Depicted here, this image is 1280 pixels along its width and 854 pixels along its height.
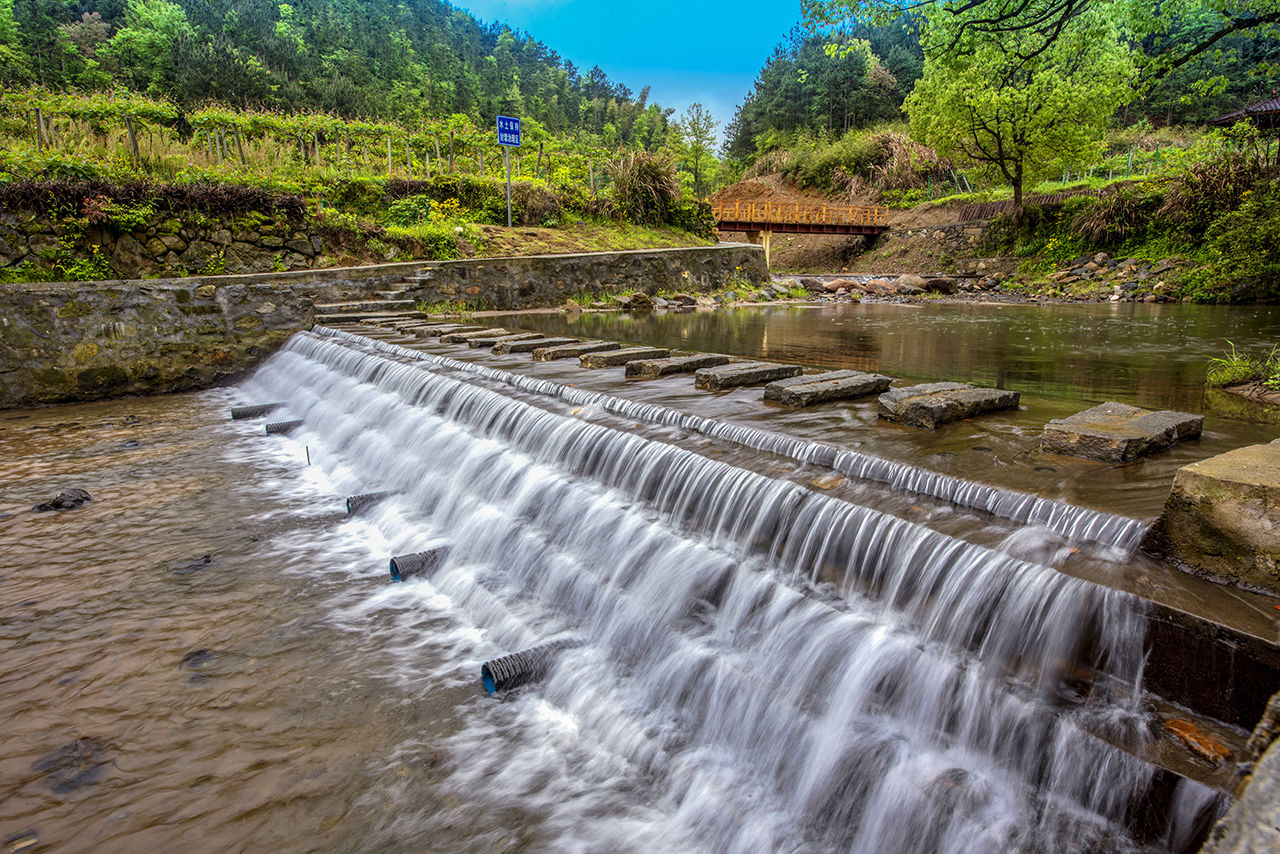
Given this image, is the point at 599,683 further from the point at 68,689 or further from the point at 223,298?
the point at 223,298

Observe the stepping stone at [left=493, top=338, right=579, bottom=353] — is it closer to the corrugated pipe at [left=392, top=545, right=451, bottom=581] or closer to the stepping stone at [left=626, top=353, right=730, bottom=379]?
the stepping stone at [left=626, top=353, right=730, bottom=379]

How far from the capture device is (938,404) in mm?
4270

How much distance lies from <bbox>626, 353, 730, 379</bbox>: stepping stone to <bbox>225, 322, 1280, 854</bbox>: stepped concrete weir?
5.16ft

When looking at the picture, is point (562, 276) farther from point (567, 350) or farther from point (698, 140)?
point (698, 140)

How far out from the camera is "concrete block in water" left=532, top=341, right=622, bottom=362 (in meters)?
7.60

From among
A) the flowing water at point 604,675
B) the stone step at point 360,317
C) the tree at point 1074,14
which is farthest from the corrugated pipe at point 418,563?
the tree at point 1074,14

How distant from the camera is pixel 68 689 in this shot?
3.38 metres

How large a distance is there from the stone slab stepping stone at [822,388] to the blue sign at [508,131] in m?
12.2

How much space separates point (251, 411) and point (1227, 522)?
10049 millimetres

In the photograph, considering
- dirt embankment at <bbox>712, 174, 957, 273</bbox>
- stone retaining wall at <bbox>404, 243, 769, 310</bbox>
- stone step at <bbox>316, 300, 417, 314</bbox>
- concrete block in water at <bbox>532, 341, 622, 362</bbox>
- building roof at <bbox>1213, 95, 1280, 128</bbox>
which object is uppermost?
A: building roof at <bbox>1213, 95, 1280, 128</bbox>

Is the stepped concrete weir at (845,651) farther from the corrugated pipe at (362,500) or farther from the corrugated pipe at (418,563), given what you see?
the corrugated pipe at (362,500)

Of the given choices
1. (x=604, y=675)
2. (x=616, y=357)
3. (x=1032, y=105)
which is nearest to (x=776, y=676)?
(x=604, y=675)

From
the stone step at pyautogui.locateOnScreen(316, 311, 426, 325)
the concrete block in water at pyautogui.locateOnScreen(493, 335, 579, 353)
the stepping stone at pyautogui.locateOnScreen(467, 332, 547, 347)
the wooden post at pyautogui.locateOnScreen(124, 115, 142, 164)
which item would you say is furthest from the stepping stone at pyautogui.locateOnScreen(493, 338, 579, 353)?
the wooden post at pyautogui.locateOnScreen(124, 115, 142, 164)

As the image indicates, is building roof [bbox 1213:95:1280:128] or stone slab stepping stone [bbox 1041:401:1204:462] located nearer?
stone slab stepping stone [bbox 1041:401:1204:462]
